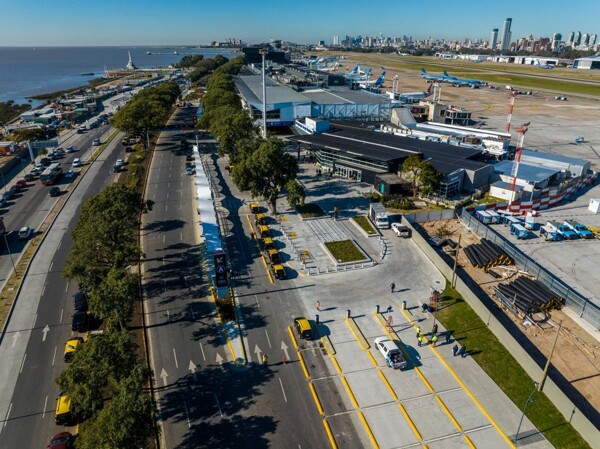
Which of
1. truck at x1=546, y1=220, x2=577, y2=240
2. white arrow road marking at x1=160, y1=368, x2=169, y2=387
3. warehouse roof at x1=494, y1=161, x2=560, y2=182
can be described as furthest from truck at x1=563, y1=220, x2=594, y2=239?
white arrow road marking at x1=160, y1=368, x2=169, y2=387

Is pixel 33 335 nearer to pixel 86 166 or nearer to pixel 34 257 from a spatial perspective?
pixel 34 257

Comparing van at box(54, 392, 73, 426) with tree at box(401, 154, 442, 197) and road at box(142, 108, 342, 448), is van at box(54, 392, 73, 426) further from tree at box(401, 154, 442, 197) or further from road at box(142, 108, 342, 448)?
tree at box(401, 154, 442, 197)

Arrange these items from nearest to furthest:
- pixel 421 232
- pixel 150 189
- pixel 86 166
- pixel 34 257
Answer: pixel 34 257 → pixel 421 232 → pixel 150 189 → pixel 86 166

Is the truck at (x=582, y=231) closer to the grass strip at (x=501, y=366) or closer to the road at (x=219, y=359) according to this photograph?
A: the grass strip at (x=501, y=366)

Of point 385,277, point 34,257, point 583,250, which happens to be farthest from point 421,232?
point 34,257

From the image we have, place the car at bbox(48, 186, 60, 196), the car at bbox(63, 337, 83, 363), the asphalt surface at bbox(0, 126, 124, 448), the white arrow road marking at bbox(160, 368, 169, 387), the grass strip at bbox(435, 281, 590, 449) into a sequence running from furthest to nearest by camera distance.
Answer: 1. the car at bbox(48, 186, 60, 196)
2. the car at bbox(63, 337, 83, 363)
3. the white arrow road marking at bbox(160, 368, 169, 387)
4. the asphalt surface at bbox(0, 126, 124, 448)
5. the grass strip at bbox(435, 281, 590, 449)

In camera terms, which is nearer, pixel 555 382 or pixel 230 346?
pixel 555 382

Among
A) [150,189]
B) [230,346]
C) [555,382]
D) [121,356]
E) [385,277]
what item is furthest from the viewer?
[150,189]

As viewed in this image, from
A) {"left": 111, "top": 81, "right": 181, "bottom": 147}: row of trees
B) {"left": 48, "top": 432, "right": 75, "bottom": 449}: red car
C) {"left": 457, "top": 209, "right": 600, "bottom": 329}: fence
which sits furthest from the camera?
{"left": 111, "top": 81, "right": 181, "bottom": 147}: row of trees
